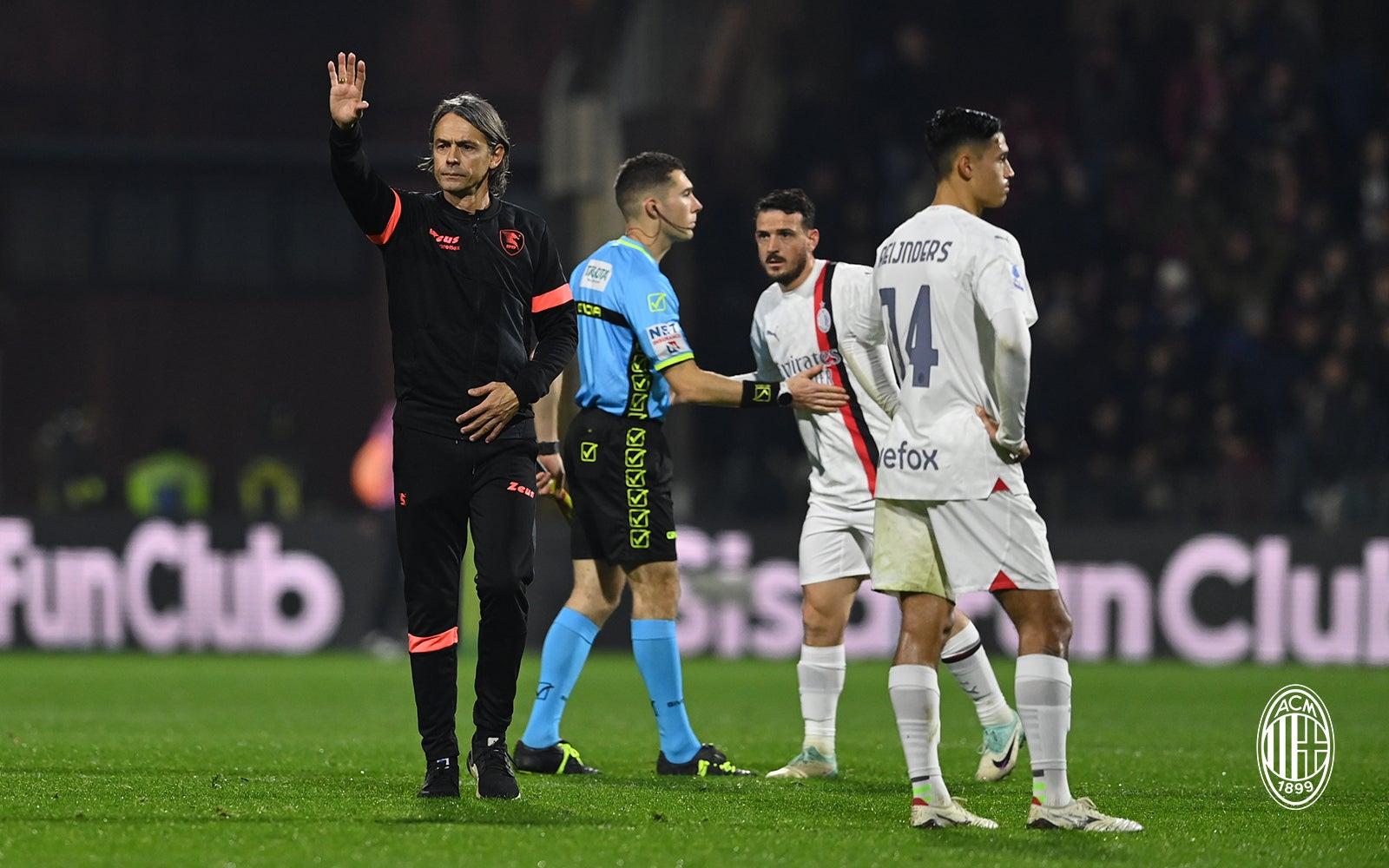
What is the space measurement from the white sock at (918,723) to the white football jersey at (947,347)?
53 centimetres

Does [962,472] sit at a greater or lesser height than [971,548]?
greater

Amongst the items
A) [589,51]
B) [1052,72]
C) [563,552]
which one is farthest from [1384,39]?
[563,552]

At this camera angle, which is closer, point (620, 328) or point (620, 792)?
point (620, 792)

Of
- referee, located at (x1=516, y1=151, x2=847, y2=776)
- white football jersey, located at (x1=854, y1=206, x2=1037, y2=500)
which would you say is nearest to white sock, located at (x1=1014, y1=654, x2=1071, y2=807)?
white football jersey, located at (x1=854, y1=206, x2=1037, y2=500)

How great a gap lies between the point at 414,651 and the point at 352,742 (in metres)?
2.56

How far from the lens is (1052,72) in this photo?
22234 millimetres

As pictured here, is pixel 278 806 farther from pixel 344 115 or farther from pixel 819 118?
pixel 819 118

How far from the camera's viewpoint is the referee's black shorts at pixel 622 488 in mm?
7613

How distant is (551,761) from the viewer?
25.1 ft

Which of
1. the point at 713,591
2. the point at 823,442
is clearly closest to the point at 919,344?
the point at 823,442

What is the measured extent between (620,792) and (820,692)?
3.49 feet

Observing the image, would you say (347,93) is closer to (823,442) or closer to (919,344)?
(919,344)

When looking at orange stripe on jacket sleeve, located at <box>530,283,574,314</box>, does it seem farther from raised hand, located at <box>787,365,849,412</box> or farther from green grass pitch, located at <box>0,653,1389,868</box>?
green grass pitch, located at <box>0,653,1389,868</box>

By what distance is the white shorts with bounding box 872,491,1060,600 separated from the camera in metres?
5.93
